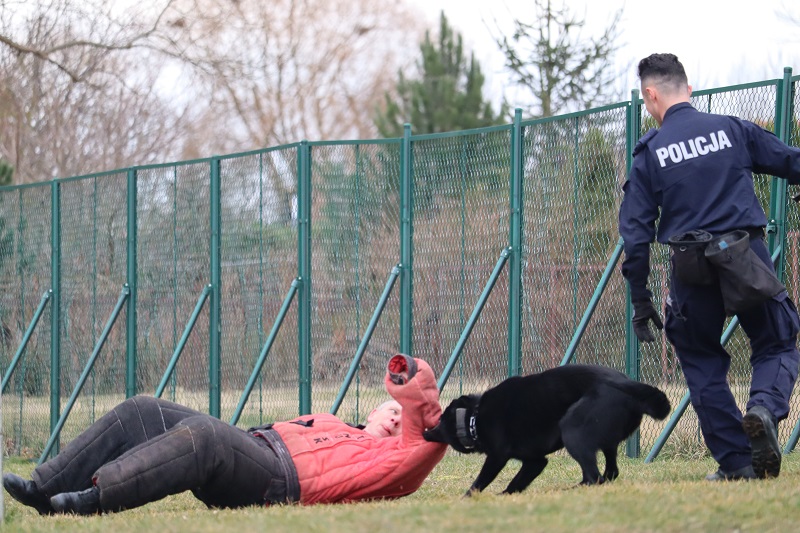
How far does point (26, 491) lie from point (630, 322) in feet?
13.1

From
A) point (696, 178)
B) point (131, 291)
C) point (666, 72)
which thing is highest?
point (666, 72)

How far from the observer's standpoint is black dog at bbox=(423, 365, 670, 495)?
185 inches

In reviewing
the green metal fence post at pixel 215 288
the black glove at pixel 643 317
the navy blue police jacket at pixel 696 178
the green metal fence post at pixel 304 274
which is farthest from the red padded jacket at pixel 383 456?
the green metal fence post at pixel 215 288

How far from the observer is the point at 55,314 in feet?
37.8

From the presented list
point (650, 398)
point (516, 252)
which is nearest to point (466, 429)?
point (650, 398)

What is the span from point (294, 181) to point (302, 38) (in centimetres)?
2557

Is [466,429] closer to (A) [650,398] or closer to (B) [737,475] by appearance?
(A) [650,398]

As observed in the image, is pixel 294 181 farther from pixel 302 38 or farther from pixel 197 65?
pixel 302 38

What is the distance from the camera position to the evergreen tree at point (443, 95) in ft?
79.5

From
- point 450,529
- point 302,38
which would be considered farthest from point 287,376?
point 302,38

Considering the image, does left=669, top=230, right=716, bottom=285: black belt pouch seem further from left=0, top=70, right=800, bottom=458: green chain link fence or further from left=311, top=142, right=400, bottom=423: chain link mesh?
left=311, top=142, right=400, bottom=423: chain link mesh

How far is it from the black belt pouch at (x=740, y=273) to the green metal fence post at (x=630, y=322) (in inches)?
101

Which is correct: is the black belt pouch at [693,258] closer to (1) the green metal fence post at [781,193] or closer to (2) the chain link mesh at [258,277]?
(1) the green metal fence post at [781,193]

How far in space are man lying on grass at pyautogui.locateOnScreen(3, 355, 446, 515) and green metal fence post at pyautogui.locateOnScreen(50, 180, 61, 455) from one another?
6.88 meters
